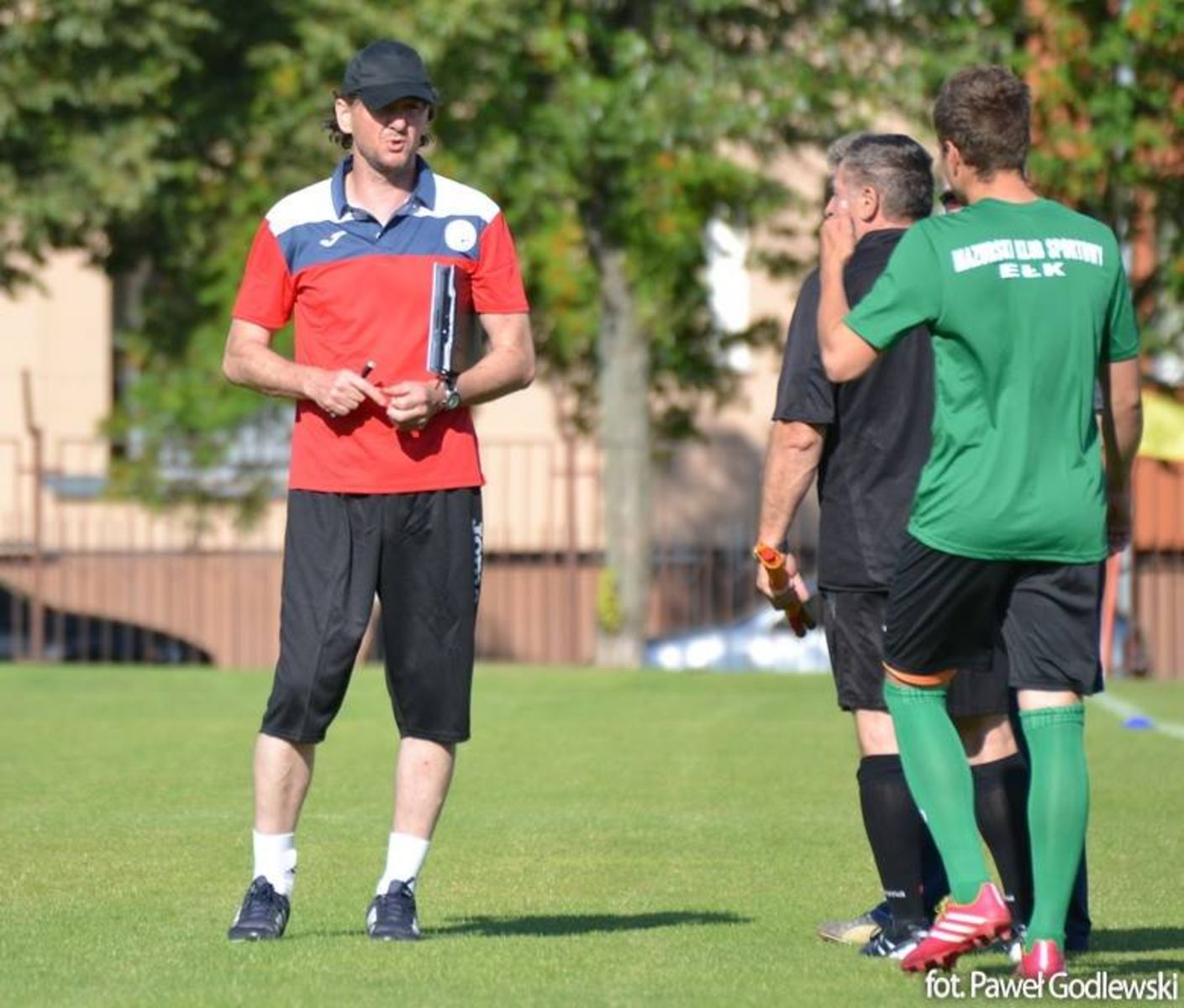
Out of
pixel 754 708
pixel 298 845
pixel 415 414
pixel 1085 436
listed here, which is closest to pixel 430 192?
pixel 415 414

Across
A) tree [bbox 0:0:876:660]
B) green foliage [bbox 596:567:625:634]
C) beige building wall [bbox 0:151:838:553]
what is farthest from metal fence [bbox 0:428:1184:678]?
tree [bbox 0:0:876:660]

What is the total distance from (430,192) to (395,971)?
203 cm

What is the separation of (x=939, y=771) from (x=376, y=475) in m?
1.70

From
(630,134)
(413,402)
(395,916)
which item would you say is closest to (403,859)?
(395,916)

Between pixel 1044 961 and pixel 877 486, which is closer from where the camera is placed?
pixel 1044 961

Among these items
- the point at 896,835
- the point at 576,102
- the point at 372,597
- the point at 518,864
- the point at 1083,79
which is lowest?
the point at 518,864

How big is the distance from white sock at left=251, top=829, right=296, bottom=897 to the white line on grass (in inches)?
337

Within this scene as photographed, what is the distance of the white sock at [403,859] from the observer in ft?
23.6

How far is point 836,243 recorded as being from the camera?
→ 6406 mm

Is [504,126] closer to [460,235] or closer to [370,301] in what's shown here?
[460,235]

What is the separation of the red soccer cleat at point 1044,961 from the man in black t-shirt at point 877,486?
85 cm

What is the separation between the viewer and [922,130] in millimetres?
25656

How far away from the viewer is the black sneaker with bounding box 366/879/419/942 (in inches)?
282

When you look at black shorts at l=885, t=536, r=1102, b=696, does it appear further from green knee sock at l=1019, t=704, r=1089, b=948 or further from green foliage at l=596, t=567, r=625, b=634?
green foliage at l=596, t=567, r=625, b=634
